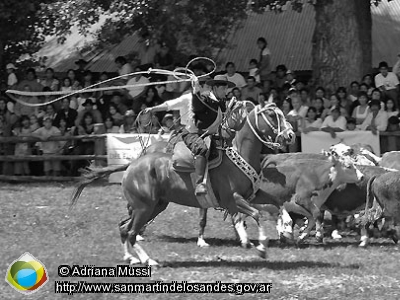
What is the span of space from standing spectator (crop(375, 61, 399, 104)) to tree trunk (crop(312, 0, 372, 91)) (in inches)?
44.9

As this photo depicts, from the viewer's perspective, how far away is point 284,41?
27422 millimetres

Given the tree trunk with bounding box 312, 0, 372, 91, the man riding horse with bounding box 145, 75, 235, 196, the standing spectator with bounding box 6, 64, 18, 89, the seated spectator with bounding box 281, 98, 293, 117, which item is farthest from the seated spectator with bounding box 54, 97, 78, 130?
the man riding horse with bounding box 145, 75, 235, 196

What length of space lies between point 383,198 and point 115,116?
8175mm

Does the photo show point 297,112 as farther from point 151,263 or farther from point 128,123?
point 151,263

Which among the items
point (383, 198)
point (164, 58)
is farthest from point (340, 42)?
point (383, 198)

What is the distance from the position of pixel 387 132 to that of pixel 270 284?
807cm

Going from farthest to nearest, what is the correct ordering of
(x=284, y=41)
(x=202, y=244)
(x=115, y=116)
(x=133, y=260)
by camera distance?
(x=284, y=41) < (x=115, y=116) < (x=202, y=244) < (x=133, y=260)

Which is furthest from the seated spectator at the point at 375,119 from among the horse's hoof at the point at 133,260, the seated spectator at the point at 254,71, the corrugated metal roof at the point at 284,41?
the corrugated metal roof at the point at 284,41

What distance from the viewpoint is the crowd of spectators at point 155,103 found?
18203 millimetres

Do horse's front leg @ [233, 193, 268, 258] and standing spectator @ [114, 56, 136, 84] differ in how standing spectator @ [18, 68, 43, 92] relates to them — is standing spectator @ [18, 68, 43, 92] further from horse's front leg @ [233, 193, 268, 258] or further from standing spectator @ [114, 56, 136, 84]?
horse's front leg @ [233, 193, 268, 258]

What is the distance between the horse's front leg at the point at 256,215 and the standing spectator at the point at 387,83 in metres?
7.79

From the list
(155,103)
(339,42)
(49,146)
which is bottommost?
(49,146)

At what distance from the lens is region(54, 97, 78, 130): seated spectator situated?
2023cm

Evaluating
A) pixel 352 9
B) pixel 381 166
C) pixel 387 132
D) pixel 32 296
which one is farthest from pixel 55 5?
pixel 32 296
